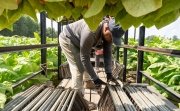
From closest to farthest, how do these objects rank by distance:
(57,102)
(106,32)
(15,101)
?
1. (15,101)
2. (57,102)
3. (106,32)

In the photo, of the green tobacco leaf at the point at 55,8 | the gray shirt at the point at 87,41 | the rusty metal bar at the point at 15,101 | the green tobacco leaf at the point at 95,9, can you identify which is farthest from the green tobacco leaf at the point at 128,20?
the gray shirt at the point at 87,41

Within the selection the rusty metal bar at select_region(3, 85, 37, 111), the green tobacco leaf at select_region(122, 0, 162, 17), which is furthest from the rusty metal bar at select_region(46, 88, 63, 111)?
the green tobacco leaf at select_region(122, 0, 162, 17)

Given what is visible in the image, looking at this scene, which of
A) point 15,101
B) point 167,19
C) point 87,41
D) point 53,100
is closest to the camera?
point 167,19

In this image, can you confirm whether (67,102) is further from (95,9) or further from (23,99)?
(95,9)

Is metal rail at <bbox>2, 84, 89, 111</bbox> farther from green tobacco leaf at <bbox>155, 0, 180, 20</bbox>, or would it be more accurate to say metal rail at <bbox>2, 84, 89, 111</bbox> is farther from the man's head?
green tobacco leaf at <bbox>155, 0, 180, 20</bbox>

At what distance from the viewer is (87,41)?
12.9 feet

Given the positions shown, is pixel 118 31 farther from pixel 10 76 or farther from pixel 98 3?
pixel 98 3

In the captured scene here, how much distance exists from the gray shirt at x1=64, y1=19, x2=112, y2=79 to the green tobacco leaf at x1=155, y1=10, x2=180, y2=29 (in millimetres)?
2962

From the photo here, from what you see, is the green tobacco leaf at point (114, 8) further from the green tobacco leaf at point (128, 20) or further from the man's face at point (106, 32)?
the man's face at point (106, 32)

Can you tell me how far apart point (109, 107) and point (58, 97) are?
0.65 m

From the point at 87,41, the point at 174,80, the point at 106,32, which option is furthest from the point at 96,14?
the point at 174,80

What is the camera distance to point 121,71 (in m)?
5.90

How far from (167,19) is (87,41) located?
3.07m

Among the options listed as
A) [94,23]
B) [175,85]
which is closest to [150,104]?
[175,85]
